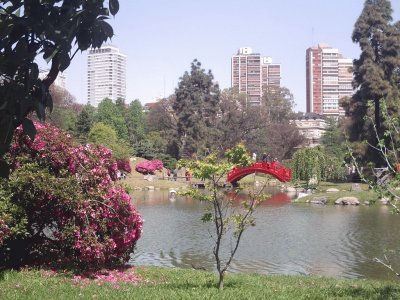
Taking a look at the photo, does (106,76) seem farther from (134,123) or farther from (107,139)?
(107,139)

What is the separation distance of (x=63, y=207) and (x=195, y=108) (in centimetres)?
4516

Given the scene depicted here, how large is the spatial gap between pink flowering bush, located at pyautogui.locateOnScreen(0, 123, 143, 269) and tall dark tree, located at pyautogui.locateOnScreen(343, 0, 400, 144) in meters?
28.5

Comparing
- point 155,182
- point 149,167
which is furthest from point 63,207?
point 149,167

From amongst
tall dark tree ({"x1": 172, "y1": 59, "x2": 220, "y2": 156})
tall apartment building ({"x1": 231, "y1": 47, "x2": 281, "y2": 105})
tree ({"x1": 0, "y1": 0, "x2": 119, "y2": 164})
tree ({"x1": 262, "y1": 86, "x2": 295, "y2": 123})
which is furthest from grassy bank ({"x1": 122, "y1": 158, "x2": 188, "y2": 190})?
tall apartment building ({"x1": 231, "y1": 47, "x2": 281, "y2": 105})

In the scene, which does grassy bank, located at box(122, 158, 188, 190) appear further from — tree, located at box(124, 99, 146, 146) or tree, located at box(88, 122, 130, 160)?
tree, located at box(124, 99, 146, 146)

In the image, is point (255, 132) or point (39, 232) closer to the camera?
point (39, 232)

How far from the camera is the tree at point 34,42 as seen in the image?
1.98m

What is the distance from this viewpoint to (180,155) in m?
53.3

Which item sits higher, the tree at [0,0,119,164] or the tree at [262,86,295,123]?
the tree at [262,86,295,123]

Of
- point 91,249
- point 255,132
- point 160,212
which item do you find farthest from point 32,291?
point 255,132

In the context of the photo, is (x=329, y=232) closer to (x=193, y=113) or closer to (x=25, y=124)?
(x=25, y=124)

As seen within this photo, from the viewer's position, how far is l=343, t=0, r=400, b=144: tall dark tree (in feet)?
112

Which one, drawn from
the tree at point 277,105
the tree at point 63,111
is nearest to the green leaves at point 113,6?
the tree at point 63,111

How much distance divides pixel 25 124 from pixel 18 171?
6.22 m
